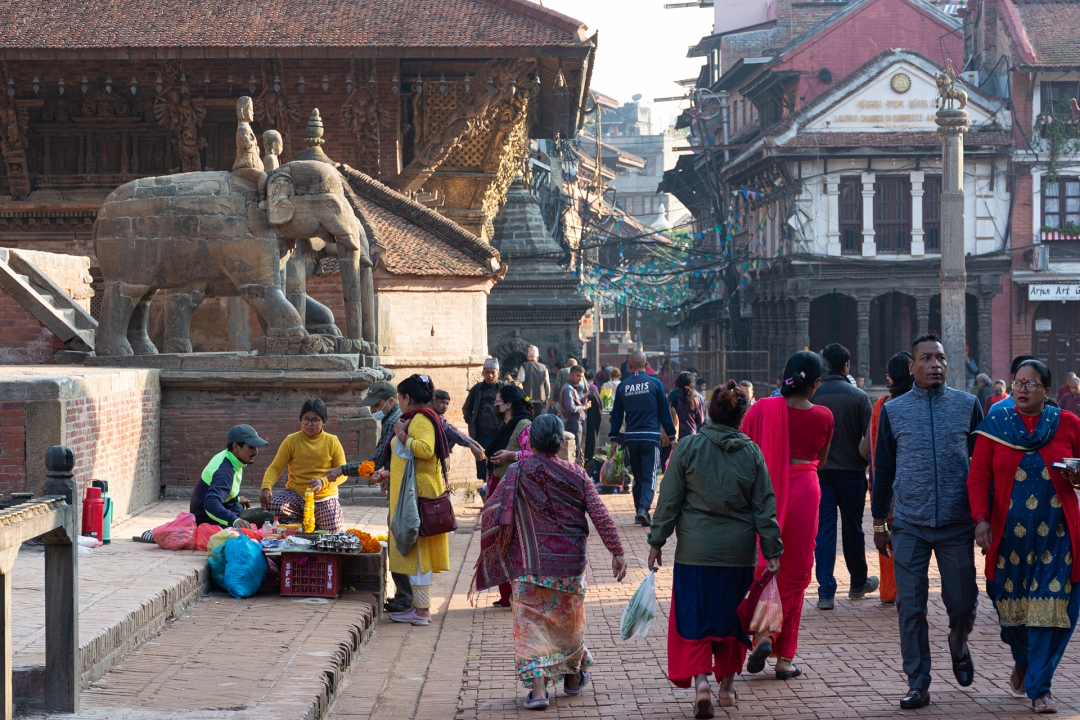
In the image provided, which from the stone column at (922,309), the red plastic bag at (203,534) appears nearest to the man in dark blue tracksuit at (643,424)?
the red plastic bag at (203,534)

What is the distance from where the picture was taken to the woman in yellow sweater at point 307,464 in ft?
30.2

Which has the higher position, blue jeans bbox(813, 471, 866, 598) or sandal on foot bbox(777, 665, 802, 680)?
blue jeans bbox(813, 471, 866, 598)

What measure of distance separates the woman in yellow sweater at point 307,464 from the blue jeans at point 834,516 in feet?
10.8

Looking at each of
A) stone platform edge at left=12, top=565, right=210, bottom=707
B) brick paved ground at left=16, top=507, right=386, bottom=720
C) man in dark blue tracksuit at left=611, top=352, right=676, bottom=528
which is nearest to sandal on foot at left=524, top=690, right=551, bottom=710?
brick paved ground at left=16, top=507, right=386, bottom=720

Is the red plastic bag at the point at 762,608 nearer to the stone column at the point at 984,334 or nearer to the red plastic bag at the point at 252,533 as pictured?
the red plastic bag at the point at 252,533

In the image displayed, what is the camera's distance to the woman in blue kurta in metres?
6.09

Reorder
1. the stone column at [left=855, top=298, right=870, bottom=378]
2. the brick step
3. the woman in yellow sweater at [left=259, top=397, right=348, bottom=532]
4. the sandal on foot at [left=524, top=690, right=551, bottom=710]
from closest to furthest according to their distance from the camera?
the brick step → the sandal on foot at [left=524, top=690, right=551, bottom=710] → the woman in yellow sweater at [left=259, top=397, right=348, bottom=532] → the stone column at [left=855, top=298, right=870, bottom=378]

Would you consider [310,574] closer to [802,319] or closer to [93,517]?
[93,517]

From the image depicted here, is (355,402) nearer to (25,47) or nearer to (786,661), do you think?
(786,661)

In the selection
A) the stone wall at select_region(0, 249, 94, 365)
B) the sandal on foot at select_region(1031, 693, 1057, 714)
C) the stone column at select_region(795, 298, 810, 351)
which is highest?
the stone column at select_region(795, 298, 810, 351)

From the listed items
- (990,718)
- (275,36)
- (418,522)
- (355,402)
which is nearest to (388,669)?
(418,522)

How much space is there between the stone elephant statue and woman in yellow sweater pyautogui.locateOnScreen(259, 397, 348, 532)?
3159 millimetres

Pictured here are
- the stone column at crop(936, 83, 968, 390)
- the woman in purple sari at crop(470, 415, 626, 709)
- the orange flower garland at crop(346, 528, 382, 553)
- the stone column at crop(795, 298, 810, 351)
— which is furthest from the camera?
the stone column at crop(795, 298, 810, 351)

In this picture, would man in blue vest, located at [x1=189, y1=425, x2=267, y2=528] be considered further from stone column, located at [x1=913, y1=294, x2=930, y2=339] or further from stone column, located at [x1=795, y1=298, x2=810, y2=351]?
stone column, located at [x1=913, y1=294, x2=930, y2=339]
